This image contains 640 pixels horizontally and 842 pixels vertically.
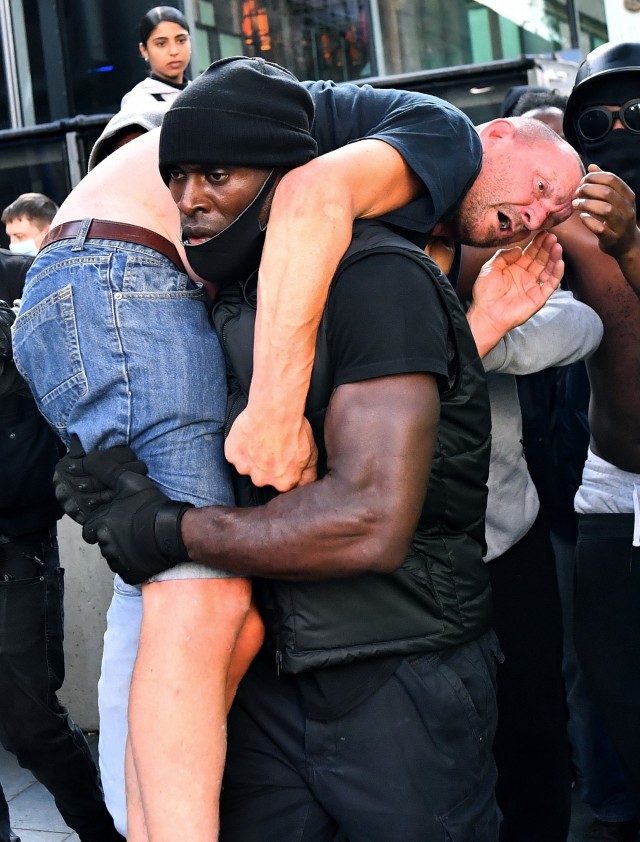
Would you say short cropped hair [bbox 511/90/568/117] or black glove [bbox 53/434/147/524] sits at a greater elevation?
short cropped hair [bbox 511/90/568/117]

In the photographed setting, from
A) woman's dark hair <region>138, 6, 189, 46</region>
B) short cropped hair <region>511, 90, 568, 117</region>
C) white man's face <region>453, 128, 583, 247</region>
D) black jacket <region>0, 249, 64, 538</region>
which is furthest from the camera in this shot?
woman's dark hair <region>138, 6, 189, 46</region>

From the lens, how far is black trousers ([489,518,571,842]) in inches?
127

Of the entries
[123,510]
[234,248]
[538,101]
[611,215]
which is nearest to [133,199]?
[234,248]

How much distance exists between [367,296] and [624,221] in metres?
0.99

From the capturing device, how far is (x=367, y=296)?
2.02 metres

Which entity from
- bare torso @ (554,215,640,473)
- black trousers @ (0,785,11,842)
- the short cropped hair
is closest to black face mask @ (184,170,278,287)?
bare torso @ (554,215,640,473)

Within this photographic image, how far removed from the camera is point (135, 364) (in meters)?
2.15

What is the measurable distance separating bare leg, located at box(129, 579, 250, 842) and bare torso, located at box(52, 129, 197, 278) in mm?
671

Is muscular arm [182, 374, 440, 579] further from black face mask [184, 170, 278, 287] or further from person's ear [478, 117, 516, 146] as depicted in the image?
person's ear [478, 117, 516, 146]

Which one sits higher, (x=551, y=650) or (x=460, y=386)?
(x=460, y=386)

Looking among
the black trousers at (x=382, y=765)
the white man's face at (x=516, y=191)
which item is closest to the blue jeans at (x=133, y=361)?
the black trousers at (x=382, y=765)

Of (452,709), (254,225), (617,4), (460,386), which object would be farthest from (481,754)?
(617,4)

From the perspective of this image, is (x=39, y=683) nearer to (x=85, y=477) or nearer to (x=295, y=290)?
(x=85, y=477)

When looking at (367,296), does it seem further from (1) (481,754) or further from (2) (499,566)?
(2) (499,566)
